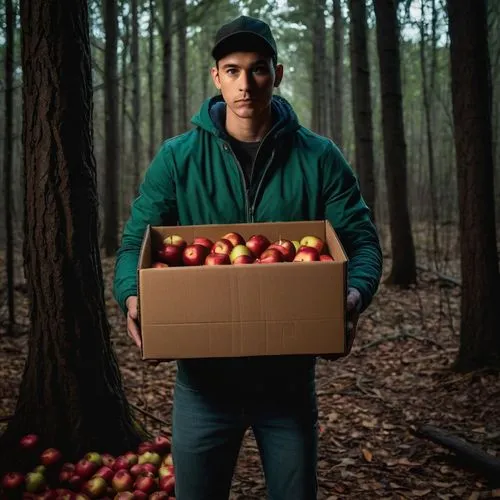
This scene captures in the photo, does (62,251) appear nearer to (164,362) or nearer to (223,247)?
(223,247)

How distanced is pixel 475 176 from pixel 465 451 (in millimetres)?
2452

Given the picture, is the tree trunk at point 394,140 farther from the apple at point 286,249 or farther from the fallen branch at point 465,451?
the apple at point 286,249

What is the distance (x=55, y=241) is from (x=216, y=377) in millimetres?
1776

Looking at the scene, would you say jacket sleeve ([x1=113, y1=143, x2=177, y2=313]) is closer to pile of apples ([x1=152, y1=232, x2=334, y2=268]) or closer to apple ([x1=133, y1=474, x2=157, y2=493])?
pile of apples ([x1=152, y1=232, x2=334, y2=268])

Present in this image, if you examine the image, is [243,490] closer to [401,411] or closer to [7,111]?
[401,411]

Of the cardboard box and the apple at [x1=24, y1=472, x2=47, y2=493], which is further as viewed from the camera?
the apple at [x1=24, y1=472, x2=47, y2=493]

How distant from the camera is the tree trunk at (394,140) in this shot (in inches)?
352

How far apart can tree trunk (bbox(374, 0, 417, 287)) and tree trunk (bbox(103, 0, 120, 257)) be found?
18.6ft

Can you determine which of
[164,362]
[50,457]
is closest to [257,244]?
[50,457]

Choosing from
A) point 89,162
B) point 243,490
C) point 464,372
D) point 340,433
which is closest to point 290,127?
point 89,162

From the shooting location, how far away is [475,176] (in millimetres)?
5191

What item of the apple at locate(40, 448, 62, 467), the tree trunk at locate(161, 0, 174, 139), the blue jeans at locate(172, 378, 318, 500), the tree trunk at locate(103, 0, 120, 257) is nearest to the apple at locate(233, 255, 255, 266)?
the blue jeans at locate(172, 378, 318, 500)

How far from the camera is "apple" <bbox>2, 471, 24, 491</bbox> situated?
11.3 feet

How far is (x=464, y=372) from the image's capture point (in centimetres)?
548
